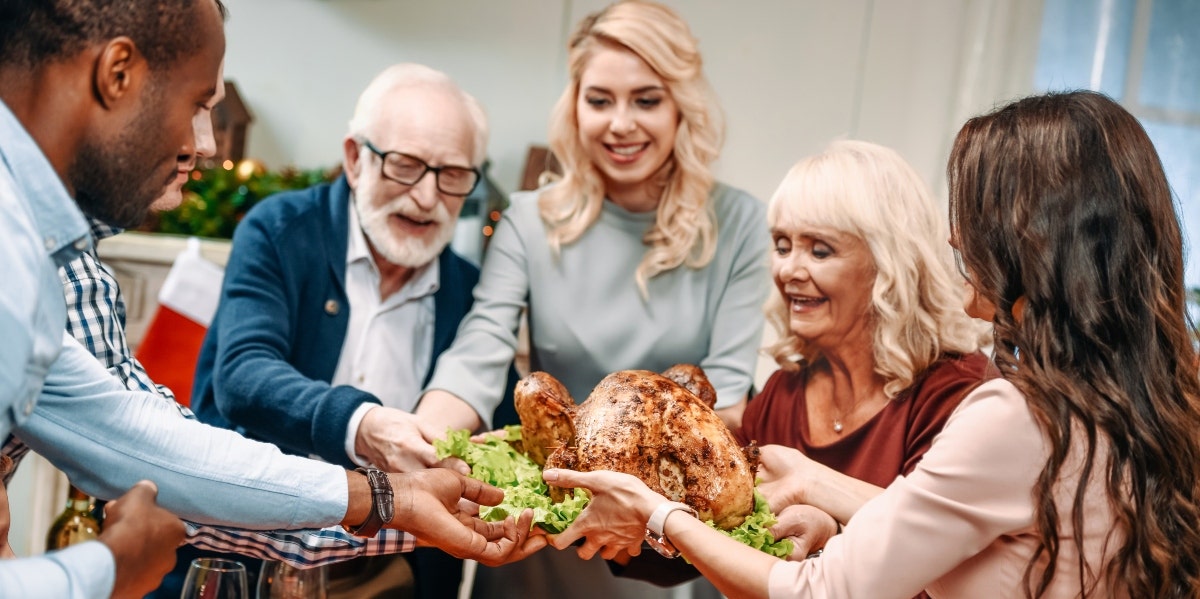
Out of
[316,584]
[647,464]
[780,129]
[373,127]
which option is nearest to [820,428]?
[647,464]

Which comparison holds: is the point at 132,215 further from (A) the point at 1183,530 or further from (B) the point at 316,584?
(A) the point at 1183,530

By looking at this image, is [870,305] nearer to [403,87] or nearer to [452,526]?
[452,526]

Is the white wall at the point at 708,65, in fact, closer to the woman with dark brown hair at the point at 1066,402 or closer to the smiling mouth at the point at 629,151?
the smiling mouth at the point at 629,151

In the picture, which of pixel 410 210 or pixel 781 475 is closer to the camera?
pixel 781 475

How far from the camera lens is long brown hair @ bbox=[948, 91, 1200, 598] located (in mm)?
1303

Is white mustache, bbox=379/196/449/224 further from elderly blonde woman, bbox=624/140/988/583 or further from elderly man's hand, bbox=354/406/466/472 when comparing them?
elderly blonde woman, bbox=624/140/988/583

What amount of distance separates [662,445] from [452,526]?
360 mm

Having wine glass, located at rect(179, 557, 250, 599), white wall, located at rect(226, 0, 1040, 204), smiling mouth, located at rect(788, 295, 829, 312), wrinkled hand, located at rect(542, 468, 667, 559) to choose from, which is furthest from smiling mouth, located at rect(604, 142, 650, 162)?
white wall, located at rect(226, 0, 1040, 204)

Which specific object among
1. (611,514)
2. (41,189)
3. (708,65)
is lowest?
(611,514)

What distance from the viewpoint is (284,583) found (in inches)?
64.1

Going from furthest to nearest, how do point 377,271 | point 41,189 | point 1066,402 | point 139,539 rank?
point 377,271
point 1066,402
point 139,539
point 41,189

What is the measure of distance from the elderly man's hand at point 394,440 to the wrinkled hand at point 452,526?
0.91 feet

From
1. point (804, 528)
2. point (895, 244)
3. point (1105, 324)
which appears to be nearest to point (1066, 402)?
point (1105, 324)

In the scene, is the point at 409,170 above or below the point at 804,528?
above
